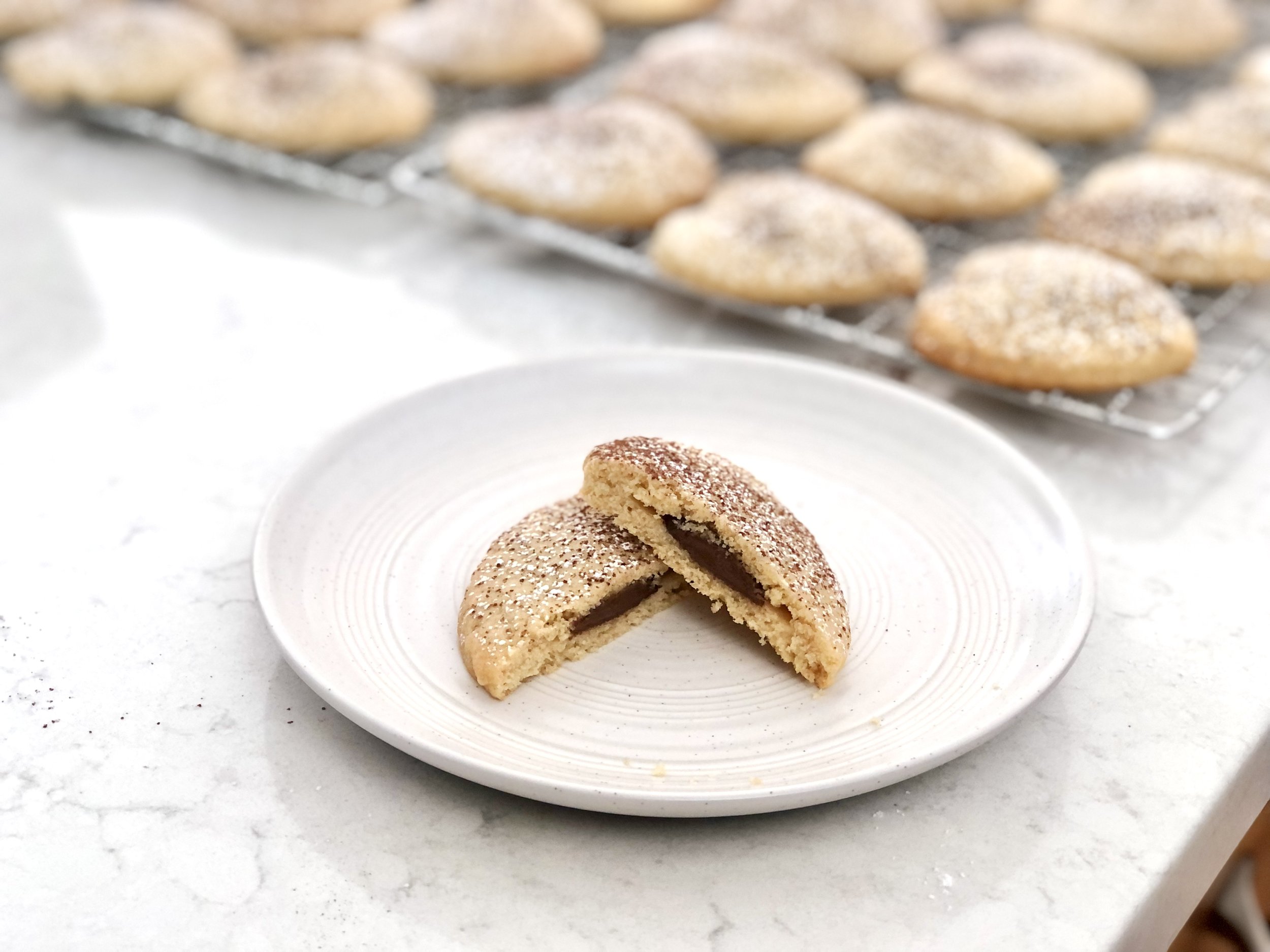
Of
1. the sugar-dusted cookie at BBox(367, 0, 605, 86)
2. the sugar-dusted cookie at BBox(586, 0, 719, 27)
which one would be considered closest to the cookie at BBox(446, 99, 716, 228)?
the sugar-dusted cookie at BBox(367, 0, 605, 86)

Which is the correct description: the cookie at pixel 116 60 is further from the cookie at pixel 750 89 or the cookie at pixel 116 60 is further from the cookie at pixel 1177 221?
the cookie at pixel 1177 221

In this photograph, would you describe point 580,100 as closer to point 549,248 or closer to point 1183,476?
point 549,248

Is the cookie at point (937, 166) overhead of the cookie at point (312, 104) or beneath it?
overhead

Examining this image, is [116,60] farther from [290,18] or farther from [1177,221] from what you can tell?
[1177,221]

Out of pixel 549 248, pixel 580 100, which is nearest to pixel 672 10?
pixel 580 100

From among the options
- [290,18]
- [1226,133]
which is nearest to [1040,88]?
[1226,133]

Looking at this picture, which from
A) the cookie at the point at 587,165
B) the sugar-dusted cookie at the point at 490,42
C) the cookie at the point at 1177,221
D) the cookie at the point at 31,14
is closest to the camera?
the cookie at the point at 1177,221

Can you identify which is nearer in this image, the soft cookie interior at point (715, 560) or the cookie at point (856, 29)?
the soft cookie interior at point (715, 560)

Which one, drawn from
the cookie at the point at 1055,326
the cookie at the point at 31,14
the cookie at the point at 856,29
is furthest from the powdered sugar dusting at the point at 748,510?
the cookie at the point at 31,14
